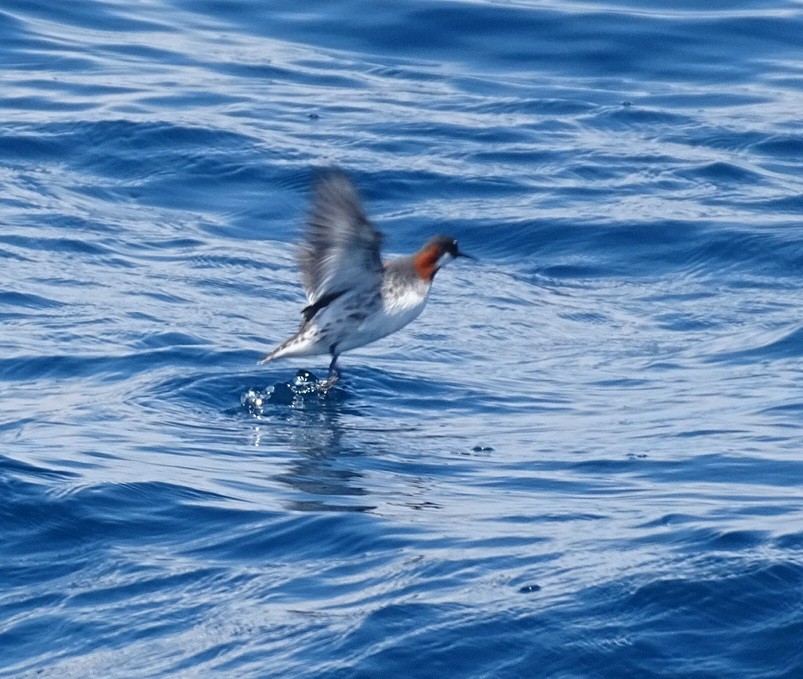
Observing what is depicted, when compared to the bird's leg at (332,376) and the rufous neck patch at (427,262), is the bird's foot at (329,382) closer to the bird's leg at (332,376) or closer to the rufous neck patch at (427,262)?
the bird's leg at (332,376)

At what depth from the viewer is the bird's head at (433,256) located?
11875 millimetres

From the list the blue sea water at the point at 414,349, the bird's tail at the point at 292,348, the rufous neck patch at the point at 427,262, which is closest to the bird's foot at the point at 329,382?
the blue sea water at the point at 414,349

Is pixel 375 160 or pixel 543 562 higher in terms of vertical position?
pixel 375 160

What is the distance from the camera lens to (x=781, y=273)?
15.1 meters

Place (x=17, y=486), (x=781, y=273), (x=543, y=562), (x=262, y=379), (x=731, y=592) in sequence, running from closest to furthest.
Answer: (x=731, y=592)
(x=543, y=562)
(x=17, y=486)
(x=262, y=379)
(x=781, y=273)

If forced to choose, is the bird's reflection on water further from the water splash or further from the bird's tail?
the bird's tail

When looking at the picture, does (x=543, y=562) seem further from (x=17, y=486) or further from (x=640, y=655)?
(x=17, y=486)

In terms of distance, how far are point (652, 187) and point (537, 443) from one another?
8362mm

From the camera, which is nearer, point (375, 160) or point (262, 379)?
point (262, 379)

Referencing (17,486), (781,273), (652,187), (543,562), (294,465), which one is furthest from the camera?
(652,187)

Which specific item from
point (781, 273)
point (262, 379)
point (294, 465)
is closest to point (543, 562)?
point (294, 465)

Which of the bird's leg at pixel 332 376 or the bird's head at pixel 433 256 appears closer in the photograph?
the bird's leg at pixel 332 376

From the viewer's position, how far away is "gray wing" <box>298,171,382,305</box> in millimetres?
10266

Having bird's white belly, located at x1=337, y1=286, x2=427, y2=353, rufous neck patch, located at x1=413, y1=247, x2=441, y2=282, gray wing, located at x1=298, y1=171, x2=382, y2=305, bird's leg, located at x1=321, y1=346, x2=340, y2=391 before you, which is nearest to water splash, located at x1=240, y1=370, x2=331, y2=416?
bird's leg, located at x1=321, y1=346, x2=340, y2=391
